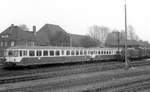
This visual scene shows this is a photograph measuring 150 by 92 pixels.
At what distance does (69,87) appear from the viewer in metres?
12.4

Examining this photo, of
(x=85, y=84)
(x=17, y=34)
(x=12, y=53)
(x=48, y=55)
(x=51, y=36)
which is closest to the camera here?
(x=85, y=84)

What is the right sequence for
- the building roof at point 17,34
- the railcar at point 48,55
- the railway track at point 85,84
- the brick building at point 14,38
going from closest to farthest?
1. the railway track at point 85,84
2. the railcar at point 48,55
3. the brick building at point 14,38
4. the building roof at point 17,34

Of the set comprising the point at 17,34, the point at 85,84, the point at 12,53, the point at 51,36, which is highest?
the point at 51,36

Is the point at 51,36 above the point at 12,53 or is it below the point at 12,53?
above

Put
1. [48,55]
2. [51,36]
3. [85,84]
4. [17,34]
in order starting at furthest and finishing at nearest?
[51,36], [17,34], [48,55], [85,84]

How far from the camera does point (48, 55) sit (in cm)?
2733

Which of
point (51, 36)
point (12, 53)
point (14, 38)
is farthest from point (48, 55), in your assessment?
point (51, 36)

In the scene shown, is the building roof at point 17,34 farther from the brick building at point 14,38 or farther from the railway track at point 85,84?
the railway track at point 85,84

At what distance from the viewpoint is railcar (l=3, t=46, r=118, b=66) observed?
2450 cm

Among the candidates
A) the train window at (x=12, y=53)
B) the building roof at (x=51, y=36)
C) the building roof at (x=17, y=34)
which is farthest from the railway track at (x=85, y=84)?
the building roof at (x=51, y=36)

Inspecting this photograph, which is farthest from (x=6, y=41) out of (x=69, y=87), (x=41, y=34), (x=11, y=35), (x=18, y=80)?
(x=69, y=87)

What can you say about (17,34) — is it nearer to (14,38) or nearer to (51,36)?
(14,38)

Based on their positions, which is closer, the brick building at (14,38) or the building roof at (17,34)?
the brick building at (14,38)

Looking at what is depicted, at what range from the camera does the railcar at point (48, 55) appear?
24.5 meters
